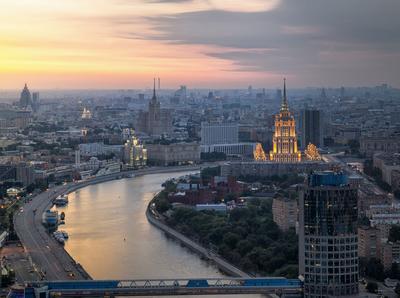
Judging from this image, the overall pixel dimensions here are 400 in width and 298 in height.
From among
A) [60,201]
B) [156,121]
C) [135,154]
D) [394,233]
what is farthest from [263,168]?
[156,121]

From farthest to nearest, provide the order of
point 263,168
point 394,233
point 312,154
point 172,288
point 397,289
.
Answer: point 312,154
point 263,168
point 394,233
point 397,289
point 172,288

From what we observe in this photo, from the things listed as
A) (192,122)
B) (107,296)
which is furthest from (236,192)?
(192,122)

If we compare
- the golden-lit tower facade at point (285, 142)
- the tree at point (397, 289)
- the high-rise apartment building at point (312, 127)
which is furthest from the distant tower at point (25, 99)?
the tree at point (397, 289)

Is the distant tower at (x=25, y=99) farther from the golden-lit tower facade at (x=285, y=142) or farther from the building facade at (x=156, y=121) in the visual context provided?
the golden-lit tower facade at (x=285, y=142)

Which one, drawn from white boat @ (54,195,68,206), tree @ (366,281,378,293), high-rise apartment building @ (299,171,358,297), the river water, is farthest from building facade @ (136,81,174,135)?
high-rise apartment building @ (299,171,358,297)

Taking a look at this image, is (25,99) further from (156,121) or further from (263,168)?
(263,168)

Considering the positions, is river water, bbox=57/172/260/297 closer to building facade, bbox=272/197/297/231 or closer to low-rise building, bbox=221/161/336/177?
building facade, bbox=272/197/297/231
